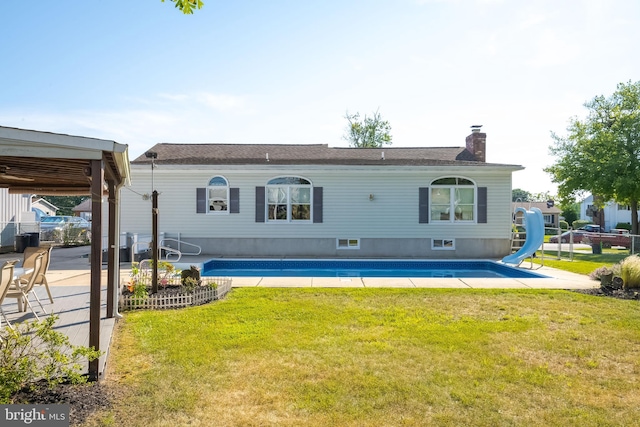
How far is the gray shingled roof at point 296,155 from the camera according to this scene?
51.5 feet

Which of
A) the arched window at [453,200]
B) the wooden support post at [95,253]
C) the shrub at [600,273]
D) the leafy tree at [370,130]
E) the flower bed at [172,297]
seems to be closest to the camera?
the wooden support post at [95,253]

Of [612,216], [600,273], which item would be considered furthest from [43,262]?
[612,216]

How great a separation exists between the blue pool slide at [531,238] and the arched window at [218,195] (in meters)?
9.96

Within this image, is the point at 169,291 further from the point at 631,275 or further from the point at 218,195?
the point at 631,275

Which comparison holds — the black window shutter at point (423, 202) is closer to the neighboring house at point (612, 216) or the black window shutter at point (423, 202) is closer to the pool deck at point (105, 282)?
the pool deck at point (105, 282)

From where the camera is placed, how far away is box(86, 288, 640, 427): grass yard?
11.3 ft

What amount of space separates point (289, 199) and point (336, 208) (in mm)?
1789

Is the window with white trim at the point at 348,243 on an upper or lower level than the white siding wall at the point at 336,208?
lower

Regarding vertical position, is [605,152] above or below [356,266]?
above

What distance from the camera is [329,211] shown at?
50.5 feet

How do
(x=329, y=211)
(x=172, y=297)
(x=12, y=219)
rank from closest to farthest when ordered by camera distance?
(x=172, y=297), (x=329, y=211), (x=12, y=219)

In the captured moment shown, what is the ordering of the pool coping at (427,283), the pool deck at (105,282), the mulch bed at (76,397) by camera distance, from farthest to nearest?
the pool coping at (427,283), the pool deck at (105,282), the mulch bed at (76,397)

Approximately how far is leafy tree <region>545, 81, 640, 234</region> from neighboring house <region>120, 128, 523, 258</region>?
38.1 ft

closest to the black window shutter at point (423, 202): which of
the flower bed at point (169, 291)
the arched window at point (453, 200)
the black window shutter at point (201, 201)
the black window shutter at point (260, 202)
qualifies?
the arched window at point (453, 200)
